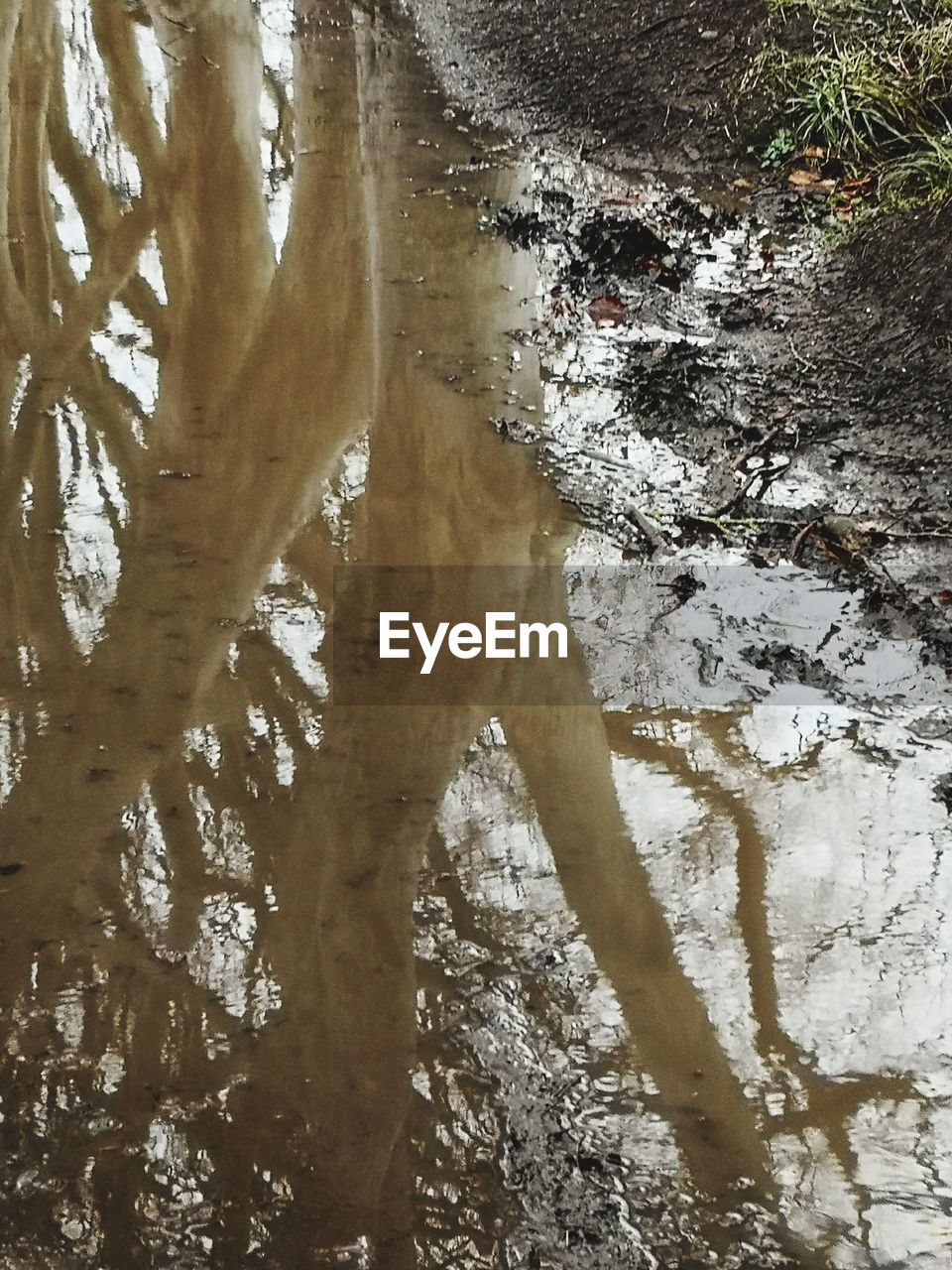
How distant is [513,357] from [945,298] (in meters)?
1.50

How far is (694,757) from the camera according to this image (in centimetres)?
287

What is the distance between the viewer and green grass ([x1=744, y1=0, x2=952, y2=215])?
465cm

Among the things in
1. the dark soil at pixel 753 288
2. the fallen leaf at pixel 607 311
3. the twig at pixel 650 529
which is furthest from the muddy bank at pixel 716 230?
the twig at pixel 650 529

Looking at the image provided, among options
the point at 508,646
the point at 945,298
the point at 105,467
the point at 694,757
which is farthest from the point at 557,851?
the point at 945,298

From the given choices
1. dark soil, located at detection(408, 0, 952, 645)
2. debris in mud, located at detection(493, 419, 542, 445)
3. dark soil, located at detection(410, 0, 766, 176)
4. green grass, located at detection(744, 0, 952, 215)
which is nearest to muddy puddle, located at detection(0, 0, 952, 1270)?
debris in mud, located at detection(493, 419, 542, 445)

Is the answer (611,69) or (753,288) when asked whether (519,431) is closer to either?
(753,288)

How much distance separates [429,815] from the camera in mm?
2734

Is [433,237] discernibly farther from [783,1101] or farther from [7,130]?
[783,1101]

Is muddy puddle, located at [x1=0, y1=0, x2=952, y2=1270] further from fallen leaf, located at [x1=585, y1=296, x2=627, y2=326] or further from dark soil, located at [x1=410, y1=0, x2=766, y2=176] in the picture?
dark soil, located at [x1=410, y1=0, x2=766, y2=176]

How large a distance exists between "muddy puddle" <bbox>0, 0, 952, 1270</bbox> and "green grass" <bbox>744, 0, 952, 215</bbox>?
0.88 metres

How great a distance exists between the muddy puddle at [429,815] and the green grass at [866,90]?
884mm

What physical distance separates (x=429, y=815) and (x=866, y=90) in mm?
3888

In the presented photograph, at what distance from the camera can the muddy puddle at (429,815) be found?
Result: 2.15 m

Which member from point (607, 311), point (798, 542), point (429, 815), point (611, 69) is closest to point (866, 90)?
point (611, 69)
